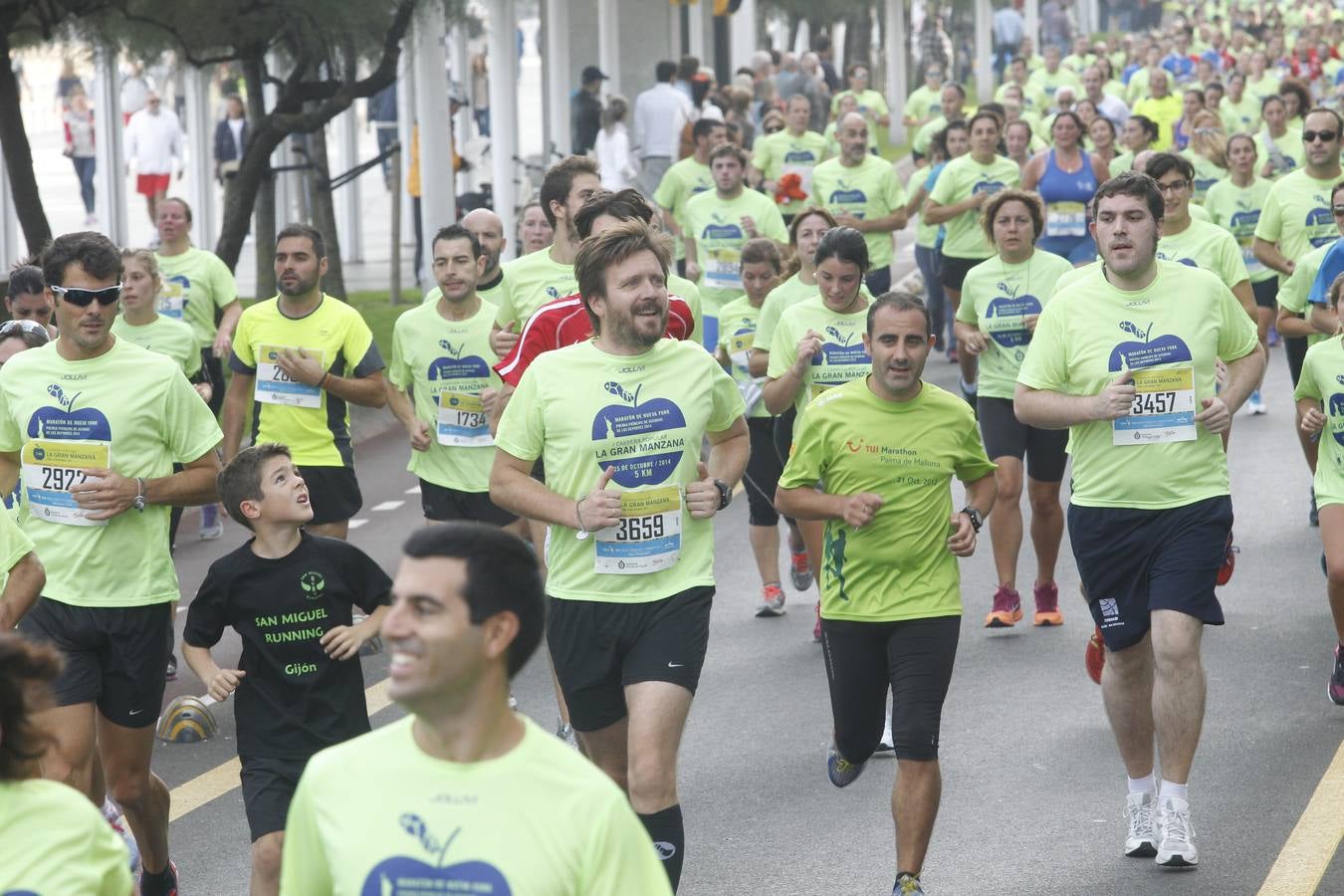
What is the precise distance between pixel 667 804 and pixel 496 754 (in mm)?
2386

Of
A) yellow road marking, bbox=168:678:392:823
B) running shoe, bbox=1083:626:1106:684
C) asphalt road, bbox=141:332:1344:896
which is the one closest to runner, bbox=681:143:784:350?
asphalt road, bbox=141:332:1344:896

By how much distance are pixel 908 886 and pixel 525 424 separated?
1.63 meters

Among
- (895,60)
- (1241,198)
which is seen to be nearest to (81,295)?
(1241,198)

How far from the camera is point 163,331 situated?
10391mm

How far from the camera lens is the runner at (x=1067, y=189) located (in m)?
14.1

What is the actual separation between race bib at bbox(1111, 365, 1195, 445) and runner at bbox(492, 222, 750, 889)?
151 centimetres

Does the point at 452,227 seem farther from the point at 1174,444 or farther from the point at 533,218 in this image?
the point at 1174,444

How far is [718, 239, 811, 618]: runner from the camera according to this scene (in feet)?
33.9

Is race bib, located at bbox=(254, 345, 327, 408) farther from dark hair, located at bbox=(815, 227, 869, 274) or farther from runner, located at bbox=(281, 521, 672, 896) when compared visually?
runner, located at bbox=(281, 521, 672, 896)

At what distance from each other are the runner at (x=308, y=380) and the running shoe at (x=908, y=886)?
405 centimetres

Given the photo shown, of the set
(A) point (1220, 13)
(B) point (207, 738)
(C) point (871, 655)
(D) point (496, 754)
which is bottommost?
(B) point (207, 738)

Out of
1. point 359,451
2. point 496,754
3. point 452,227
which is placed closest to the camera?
point 496,754

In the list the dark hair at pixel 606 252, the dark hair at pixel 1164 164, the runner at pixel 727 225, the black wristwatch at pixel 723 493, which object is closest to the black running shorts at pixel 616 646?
the black wristwatch at pixel 723 493

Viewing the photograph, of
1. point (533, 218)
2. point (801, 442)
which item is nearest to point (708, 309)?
point (533, 218)
